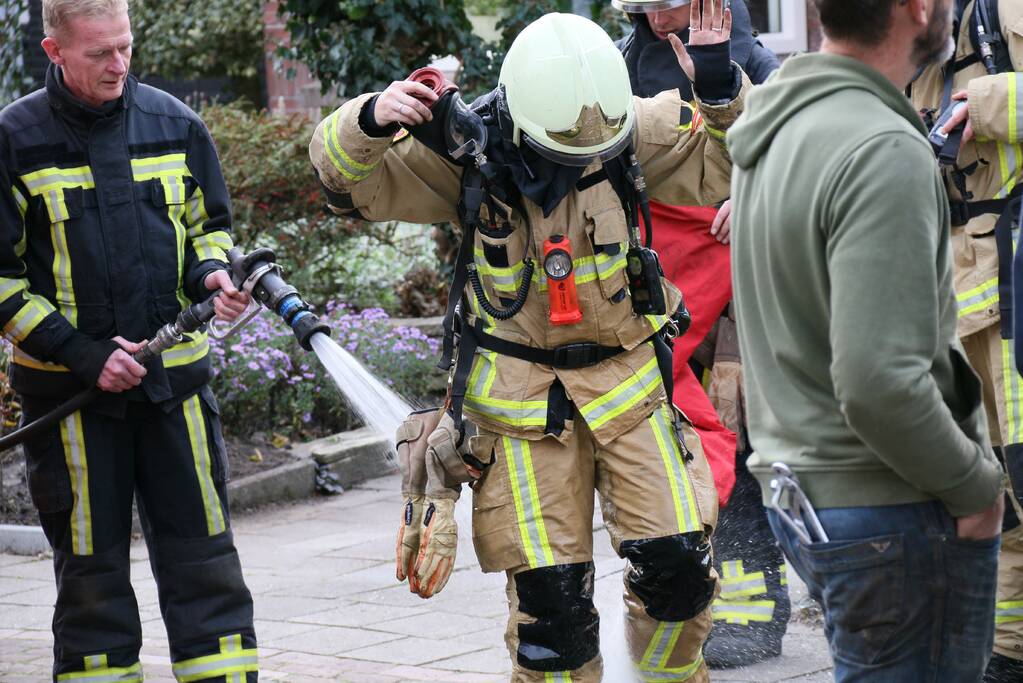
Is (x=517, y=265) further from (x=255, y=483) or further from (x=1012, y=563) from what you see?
(x=255, y=483)

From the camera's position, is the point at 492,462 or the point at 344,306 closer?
the point at 492,462

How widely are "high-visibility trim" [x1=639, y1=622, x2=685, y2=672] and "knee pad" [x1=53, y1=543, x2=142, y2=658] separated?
1.50 m

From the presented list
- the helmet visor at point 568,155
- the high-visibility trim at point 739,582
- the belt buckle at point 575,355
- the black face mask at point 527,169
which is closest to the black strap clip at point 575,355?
the belt buckle at point 575,355

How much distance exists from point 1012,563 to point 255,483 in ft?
14.6

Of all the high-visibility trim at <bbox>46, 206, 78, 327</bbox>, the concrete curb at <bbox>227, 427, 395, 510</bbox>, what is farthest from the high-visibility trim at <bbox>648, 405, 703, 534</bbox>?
the concrete curb at <bbox>227, 427, 395, 510</bbox>

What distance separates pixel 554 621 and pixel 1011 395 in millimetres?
1534

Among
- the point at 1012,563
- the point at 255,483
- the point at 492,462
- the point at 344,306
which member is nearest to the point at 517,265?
the point at 492,462

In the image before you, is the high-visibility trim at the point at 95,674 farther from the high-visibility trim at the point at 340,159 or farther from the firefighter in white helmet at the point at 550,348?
the high-visibility trim at the point at 340,159

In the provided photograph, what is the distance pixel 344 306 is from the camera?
9.93m

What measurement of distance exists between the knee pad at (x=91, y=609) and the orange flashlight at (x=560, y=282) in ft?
4.98

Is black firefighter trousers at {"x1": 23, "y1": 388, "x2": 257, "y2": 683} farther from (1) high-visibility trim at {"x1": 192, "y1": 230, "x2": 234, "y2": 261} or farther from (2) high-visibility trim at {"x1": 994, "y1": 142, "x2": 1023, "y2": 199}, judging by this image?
(2) high-visibility trim at {"x1": 994, "y1": 142, "x2": 1023, "y2": 199}

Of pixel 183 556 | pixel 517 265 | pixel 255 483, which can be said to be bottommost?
pixel 255 483

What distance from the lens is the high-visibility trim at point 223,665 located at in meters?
4.36

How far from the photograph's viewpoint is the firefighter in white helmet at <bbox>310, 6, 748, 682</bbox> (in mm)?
3850
